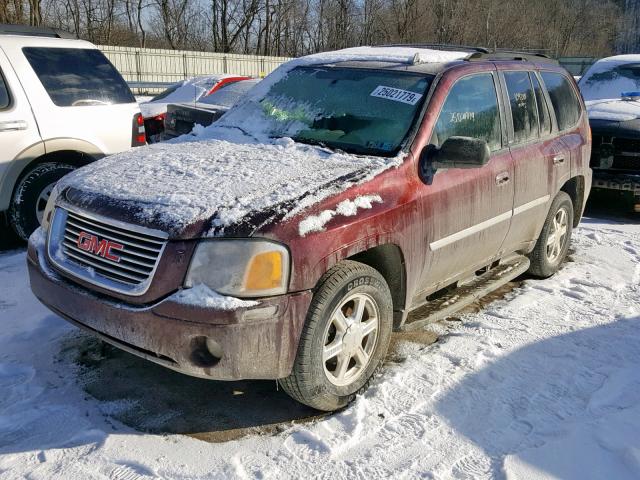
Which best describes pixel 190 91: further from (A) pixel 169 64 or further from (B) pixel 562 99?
(A) pixel 169 64

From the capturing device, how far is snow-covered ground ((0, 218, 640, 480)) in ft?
9.27

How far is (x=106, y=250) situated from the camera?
9.87ft

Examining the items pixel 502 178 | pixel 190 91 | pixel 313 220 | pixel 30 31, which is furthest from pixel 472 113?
pixel 190 91

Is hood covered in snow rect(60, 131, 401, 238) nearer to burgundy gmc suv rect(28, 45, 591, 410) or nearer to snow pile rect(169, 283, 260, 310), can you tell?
burgundy gmc suv rect(28, 45, 591, 410)

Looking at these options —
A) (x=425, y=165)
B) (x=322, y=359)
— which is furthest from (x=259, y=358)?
(x=425, y=165)

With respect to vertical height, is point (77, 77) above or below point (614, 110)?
above

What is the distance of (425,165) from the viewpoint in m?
3.59

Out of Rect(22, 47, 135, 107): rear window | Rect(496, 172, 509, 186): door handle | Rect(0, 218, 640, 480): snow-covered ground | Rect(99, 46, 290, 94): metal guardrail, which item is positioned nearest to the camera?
Rect(0, 218, 640, 480): snow-covered ground

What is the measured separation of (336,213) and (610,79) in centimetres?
862

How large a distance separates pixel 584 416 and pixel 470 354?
81 cm

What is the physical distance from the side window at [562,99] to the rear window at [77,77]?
407 cm

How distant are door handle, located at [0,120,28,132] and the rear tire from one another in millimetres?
4538

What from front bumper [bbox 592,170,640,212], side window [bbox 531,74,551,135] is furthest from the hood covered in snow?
front bumper [bbox 592,170,640,212]

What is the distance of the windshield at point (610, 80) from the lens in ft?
31.7
